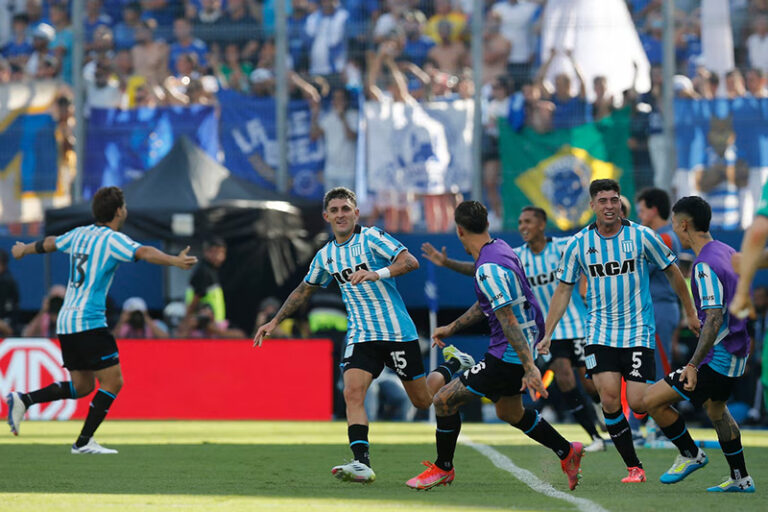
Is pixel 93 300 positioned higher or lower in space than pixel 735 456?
higher

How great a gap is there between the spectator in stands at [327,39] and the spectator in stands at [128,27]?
101 inches

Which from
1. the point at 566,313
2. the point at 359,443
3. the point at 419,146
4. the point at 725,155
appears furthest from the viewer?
the point at 419,146

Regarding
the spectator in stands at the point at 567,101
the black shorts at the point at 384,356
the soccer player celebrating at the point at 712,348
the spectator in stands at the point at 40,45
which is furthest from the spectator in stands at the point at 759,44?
the spectator in stands at the point at 40,45

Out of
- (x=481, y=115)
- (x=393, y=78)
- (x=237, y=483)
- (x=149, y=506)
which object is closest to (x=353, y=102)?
(x=393, y=78)

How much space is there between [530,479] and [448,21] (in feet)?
33.0

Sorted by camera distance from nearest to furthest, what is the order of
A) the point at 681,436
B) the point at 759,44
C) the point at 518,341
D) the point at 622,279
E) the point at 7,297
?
the point at 518,341 → the point at 681,436 → the point at 622,279 → the point at 759,44 → the point at 7,297

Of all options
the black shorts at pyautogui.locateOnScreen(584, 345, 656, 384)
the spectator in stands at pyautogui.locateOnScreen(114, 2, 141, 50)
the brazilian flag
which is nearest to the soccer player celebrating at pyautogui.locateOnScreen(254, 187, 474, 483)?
the black shorts at pyautogui.locateOnScreen(584, 345, 656, 384)

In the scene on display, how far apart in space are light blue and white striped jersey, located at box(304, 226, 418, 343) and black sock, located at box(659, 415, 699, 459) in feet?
5.97

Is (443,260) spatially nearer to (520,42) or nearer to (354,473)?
(354,473)

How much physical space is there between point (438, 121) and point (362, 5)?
1968mm

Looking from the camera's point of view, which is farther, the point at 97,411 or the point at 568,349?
the point at 568,349

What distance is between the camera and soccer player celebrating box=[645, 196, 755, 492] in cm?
755

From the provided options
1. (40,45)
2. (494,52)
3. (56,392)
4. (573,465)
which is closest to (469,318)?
(573,465)

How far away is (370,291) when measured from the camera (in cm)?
862
